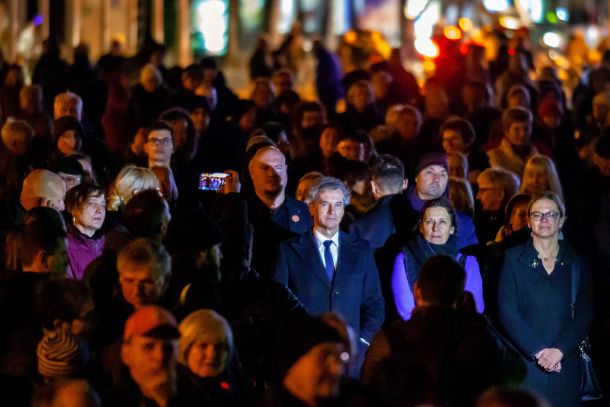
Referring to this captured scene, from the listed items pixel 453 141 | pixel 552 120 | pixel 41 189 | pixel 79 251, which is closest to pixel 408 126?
pixel 453 141

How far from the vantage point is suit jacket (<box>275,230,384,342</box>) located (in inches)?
327

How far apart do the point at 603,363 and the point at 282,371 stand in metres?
5.29

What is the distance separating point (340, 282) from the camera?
832 cm

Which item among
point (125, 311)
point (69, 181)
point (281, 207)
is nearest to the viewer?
point (125, 311)

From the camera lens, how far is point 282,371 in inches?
217

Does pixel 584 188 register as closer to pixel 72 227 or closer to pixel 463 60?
pixel 72 227

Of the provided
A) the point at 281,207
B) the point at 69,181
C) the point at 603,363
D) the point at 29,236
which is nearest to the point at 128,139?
the point at 69,181

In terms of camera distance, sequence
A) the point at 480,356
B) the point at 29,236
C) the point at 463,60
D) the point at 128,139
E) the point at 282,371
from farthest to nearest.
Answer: the point at 463,60 → the point at 128,139 → the point at 29,236 → the point at 480,356 → the point at 282,371

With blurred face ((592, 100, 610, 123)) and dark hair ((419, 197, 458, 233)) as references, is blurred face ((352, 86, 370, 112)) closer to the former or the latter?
blurred face ((592, 100, 610, 123))

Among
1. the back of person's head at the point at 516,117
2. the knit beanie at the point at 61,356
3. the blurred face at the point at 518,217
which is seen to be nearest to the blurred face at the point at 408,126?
the back of person's head at the point at 516,117

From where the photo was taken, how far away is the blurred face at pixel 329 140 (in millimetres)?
11930

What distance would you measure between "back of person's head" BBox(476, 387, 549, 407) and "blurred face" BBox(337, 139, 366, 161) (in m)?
6.38

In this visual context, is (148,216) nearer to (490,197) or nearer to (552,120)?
(490,197)

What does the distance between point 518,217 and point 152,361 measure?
4.32 m
